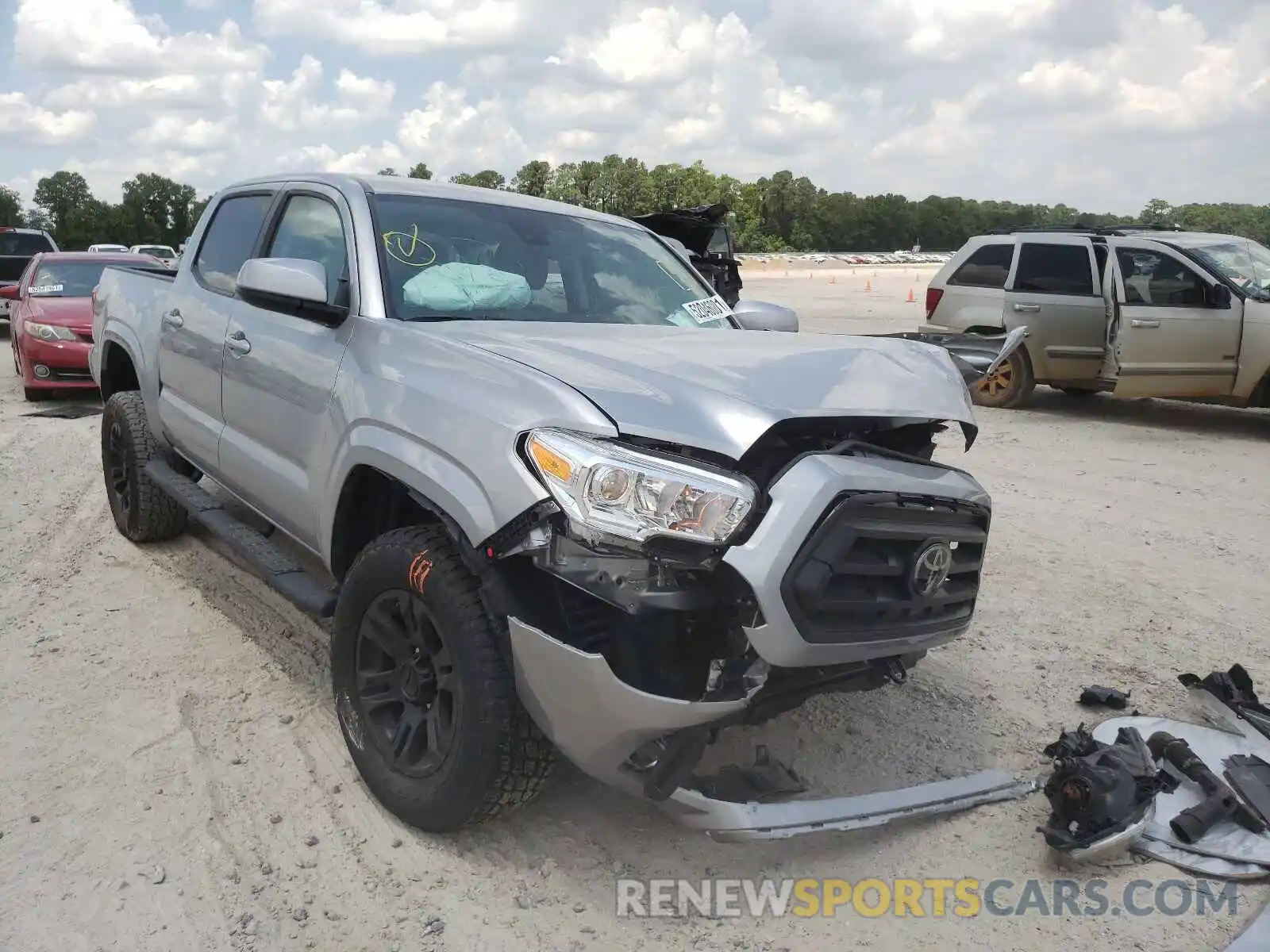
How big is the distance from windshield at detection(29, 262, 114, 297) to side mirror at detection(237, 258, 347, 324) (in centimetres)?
939

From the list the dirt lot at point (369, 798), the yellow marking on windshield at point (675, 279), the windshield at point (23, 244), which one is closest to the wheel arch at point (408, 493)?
the dirt lot at point (369, 798)

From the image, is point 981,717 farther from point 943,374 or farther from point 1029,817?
point 943,374

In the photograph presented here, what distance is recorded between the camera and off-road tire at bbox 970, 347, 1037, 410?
1102cm

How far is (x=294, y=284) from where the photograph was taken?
3.30 meters

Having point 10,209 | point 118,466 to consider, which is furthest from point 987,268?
point 10,209

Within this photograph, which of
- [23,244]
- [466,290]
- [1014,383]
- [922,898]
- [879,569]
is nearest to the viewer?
[879,569]

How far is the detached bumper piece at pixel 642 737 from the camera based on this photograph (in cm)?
245

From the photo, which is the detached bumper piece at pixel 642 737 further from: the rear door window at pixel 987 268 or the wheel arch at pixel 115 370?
the rear door window at pixel 987 268

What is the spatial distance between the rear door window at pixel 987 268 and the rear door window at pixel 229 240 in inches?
344

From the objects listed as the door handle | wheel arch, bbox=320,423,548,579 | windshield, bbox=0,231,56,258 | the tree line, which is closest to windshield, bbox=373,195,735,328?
wheel arch, bbox=320,423,548,579

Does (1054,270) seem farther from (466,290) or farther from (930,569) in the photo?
(930,569)

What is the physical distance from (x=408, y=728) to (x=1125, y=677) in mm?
2937

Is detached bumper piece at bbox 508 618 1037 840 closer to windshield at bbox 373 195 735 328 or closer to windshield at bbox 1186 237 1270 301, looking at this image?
Answer: windshield at bbox 373 195 735 328

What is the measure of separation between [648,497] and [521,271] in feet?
5.32
